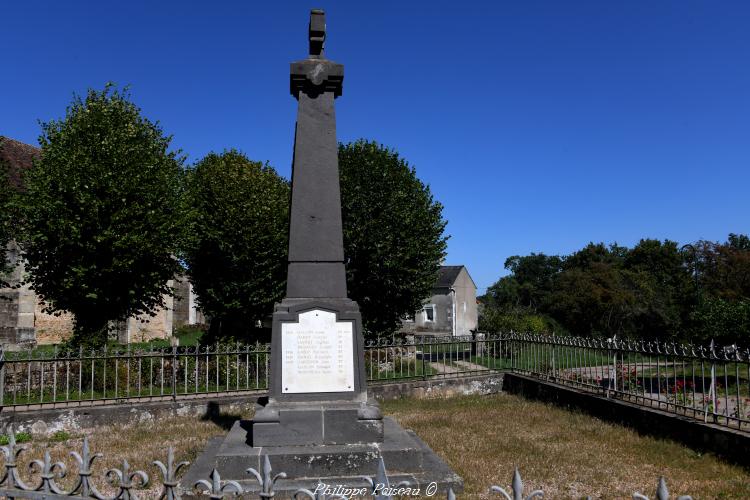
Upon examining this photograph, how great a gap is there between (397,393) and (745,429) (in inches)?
292

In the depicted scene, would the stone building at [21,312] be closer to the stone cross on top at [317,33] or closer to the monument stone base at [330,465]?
the stone cross on top at [317,33]

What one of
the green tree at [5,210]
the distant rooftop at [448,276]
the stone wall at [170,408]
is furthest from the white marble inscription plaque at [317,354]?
the distant rooftop at [448,276]

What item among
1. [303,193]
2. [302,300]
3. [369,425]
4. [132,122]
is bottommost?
[369,425]

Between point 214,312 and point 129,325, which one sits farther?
point 129,325

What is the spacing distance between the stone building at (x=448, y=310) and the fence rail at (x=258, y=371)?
28.4 metres

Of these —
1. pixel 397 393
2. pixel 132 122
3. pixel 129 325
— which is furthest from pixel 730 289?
pixel 129 325

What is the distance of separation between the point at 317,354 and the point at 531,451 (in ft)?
11.2

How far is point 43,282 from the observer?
557 inches

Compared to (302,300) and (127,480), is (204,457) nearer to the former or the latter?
(302,300)

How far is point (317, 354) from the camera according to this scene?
6.45 meters

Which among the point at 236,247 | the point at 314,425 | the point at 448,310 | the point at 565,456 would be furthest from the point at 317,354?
the point at 448,310

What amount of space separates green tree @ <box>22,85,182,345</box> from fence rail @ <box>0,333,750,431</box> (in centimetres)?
188

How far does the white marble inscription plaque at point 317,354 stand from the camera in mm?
6383

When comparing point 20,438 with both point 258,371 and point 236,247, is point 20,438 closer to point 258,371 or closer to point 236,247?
point 258,371
